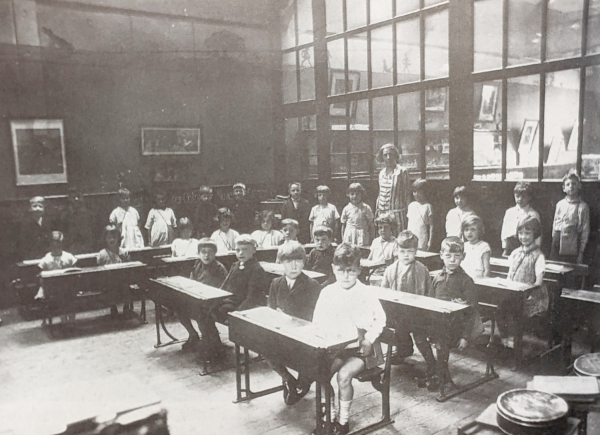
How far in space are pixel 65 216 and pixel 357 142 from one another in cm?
512

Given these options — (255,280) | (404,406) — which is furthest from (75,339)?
(404,406)

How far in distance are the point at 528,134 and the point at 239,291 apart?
21.0ft

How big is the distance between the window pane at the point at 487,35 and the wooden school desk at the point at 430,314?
4161 millimetres

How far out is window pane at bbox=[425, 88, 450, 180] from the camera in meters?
7.65

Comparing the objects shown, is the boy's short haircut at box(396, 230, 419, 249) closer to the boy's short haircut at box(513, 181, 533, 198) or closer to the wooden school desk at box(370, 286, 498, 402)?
the wooden school desk at box(370, 286, 498, 402)

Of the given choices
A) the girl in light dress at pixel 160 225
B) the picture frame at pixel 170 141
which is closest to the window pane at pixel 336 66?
the picture frame at pixel 170 141

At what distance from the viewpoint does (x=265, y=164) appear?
11.0 metres

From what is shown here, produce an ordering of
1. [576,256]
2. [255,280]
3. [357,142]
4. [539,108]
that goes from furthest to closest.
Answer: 1. [357,142]
2. [539,108]
3. [576,256]
4. [255,280]

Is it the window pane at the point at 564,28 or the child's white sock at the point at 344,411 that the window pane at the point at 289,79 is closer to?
the window pane at the point at 564,28

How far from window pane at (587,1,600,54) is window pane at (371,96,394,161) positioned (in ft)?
10.1

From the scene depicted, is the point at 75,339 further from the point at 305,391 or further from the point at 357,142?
the point at 357,142

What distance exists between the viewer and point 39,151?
8.42 meters

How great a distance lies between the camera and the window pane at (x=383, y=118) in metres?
8.34

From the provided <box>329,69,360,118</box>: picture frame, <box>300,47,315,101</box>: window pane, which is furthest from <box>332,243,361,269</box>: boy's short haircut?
<box>300,47,315,101</box>: window pane
